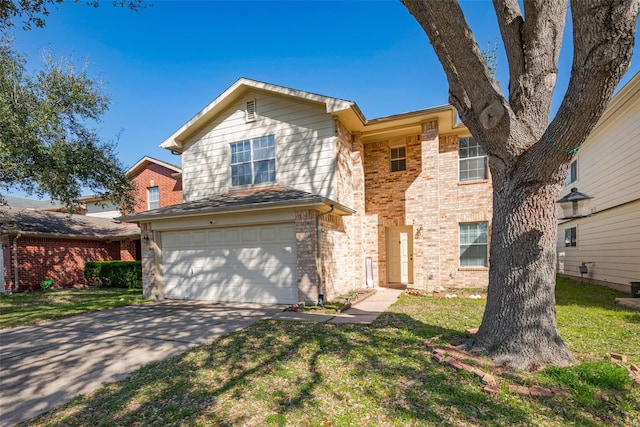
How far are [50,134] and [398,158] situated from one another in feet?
38.2

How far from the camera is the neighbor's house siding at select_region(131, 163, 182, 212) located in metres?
18.3

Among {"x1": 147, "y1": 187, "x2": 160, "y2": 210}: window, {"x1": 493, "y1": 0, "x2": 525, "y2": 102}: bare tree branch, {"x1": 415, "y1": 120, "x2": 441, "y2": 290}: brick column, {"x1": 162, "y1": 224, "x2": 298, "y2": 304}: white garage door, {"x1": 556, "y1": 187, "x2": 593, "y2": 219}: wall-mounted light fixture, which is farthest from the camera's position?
{"x1": 147, "y1": 187, "x2": 160, "y2": 210}: window

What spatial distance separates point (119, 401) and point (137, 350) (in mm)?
1906

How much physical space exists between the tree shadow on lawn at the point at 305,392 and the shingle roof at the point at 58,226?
1372cm

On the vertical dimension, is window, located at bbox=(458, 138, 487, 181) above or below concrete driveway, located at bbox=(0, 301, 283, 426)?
above

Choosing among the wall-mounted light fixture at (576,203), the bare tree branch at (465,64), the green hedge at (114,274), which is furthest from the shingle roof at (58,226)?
the wall-mounted light fixture at (576,203)

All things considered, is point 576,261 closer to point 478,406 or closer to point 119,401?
point 478,406

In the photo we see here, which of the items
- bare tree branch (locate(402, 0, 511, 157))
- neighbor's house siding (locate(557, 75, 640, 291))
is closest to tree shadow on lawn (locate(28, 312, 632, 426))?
bare tree branch (locate(402, 0, 511, 157))

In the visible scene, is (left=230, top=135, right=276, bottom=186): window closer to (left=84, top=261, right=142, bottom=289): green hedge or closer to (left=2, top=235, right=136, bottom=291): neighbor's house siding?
(left=84, top=261, right=142, bottom=289): green hedge

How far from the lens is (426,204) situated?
10.4m

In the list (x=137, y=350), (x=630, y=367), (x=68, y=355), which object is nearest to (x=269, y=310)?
(x=137, y=350)

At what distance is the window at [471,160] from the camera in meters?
10.6

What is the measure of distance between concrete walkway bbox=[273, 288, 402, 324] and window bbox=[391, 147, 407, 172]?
15.7 ft

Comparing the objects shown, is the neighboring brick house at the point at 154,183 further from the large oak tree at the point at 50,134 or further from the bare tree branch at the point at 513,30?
the bare tree branch at the point at 513,30
